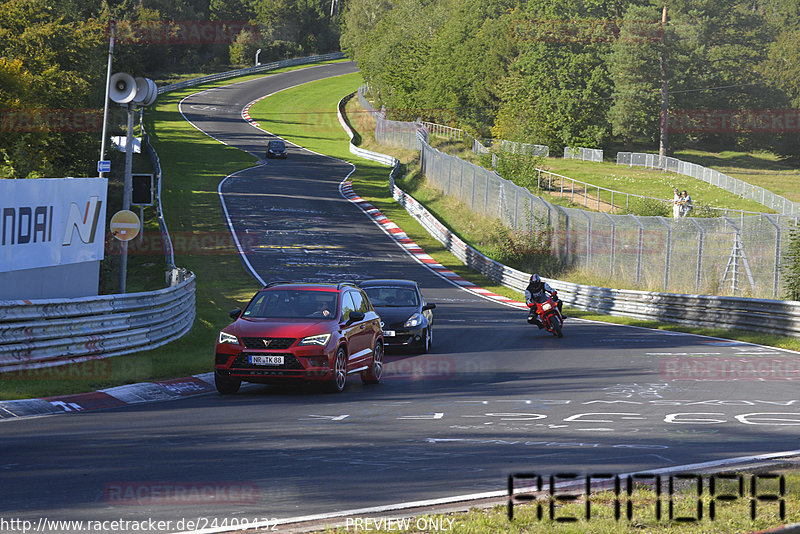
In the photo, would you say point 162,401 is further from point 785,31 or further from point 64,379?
point 785,31

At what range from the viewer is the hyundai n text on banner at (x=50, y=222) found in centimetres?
1648

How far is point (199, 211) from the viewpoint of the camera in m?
50.7

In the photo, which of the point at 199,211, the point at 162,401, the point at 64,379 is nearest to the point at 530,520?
the point at 162,401

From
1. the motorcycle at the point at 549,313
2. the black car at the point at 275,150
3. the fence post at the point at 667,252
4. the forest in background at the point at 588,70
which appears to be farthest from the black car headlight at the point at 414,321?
the forest in background at the point at 588,70

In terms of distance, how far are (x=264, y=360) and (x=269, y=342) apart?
0.86 ft

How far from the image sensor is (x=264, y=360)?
13539mm

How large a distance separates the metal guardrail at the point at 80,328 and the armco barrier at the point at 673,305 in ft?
46.2

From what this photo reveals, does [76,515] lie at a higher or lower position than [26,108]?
lower

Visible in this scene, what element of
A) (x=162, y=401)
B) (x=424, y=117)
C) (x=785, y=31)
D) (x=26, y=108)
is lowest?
(x=162, y=401)

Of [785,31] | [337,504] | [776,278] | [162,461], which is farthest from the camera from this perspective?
[785,31]

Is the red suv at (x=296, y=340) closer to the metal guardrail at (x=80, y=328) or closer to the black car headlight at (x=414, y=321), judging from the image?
the metal guardrail at (x=80, y=328)

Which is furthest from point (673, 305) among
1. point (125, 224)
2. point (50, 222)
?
point (50, 222)

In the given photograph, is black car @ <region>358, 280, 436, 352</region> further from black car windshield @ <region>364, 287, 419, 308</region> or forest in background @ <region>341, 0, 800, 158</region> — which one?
forest in background @ <region>341, 0, 800, 158</region>

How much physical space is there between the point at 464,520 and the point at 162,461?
3340 millimetres
